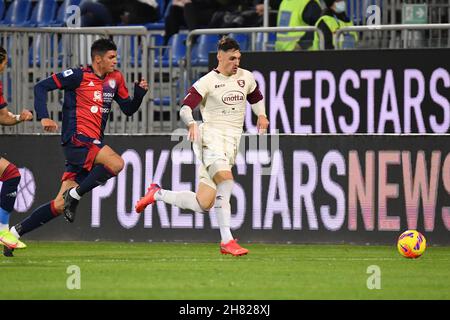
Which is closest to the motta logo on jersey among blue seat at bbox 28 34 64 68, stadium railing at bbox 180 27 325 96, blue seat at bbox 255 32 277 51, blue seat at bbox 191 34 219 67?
stadium railing at bbox 180 27 325 96

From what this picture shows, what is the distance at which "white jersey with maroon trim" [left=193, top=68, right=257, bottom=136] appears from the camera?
42.7 ft

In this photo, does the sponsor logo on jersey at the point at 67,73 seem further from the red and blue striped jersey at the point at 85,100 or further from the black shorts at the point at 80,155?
the black shorts at the point at 80,155

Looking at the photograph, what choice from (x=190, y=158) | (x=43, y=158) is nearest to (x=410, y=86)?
(x=190, y=158)

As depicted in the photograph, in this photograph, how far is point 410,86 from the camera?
15.0m

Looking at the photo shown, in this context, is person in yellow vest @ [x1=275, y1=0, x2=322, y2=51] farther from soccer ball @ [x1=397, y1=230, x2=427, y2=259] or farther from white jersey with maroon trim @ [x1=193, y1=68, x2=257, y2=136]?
soccer ball @ [x1=397, y1=230, x2=427, y2=259]

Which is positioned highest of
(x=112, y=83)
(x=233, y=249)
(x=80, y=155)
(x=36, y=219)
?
(x=112, y=83)

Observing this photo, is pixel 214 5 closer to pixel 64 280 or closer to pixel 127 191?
pixel 127 191

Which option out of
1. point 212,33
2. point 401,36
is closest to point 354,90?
point 401,36

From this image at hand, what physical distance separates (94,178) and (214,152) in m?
1.28

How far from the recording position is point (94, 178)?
43.2ft

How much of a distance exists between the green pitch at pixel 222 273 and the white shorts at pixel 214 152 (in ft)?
2.90

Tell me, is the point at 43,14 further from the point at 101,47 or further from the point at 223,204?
the point at 223,204

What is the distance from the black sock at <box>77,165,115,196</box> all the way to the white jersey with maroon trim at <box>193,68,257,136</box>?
112 cm

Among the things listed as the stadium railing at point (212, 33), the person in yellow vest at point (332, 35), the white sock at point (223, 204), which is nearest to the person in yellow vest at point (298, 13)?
the person in yellow vest at point (332, 35)
